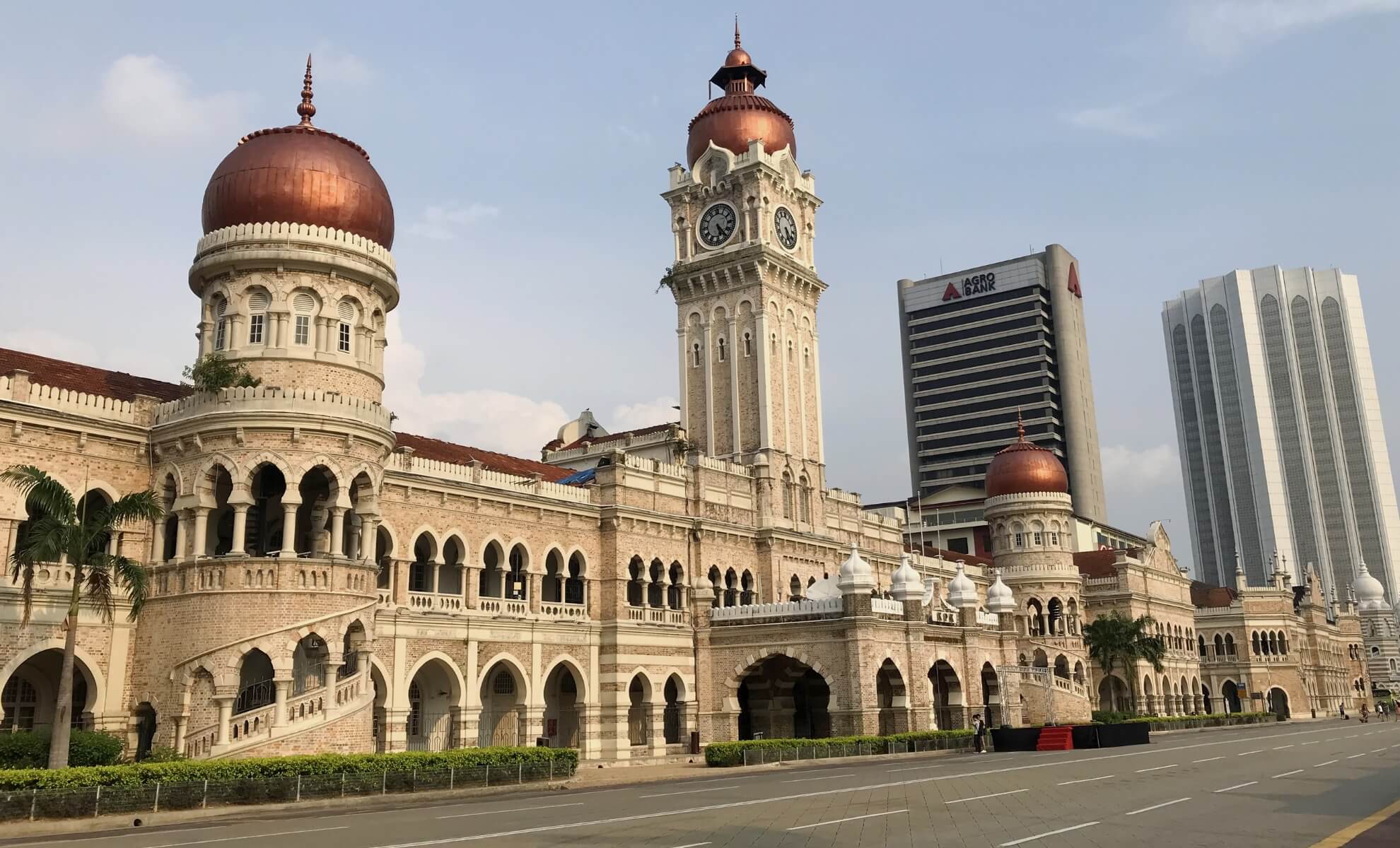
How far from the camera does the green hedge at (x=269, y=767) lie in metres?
21.6

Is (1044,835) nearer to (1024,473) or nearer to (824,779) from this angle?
(824,779)

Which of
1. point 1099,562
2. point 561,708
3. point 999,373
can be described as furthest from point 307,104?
point 999,373

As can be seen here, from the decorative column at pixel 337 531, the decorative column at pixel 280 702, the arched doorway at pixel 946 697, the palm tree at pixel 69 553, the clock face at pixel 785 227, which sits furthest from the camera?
the clock face at pixel 785 227

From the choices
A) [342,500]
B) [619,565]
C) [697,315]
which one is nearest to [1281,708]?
[697,315]

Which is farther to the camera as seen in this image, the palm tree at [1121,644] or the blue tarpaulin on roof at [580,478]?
the palm tree at [1121,644]

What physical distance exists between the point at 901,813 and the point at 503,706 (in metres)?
24.3

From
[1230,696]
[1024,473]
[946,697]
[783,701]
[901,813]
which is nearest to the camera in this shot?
[901,813]

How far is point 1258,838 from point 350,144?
28593mm

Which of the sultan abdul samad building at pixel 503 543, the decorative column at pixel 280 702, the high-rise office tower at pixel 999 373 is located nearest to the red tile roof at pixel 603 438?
the sultan abdul samad building at pixel 503 543

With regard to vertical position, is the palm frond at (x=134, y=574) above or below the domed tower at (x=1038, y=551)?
below

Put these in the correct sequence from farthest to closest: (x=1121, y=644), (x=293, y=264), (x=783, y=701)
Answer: (x=1121, y=644) < (x=783, y=701) < (x=293, y=264)

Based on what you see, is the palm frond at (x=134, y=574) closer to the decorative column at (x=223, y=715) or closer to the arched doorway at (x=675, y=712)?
the decorative column at (x=223, y=715)

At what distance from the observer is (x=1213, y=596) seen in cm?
9125

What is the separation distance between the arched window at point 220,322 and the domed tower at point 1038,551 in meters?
48.7
